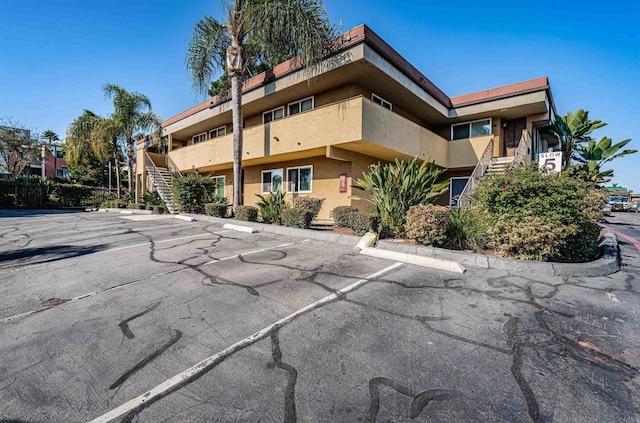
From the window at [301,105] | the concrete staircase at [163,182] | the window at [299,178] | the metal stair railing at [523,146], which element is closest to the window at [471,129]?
the metal stair railing at [523,146]

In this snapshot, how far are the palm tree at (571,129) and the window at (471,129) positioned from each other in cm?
577

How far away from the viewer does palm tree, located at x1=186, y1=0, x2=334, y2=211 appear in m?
10.4

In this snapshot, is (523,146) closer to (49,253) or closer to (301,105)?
(301,105)

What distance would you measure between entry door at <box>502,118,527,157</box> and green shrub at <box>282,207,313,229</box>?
1307 centimetres

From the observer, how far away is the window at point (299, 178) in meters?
14.4

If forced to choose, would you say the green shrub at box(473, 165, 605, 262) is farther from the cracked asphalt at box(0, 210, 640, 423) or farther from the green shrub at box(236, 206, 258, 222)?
the green shrub at box(236, 206, 258, 222)

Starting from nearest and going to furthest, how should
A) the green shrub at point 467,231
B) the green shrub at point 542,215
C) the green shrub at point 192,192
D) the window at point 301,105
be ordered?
1. the green shrub at point 542,215
2. the green shrub at point 467,231
3. the window at point 301,105
4. the green shrub at point 192,192

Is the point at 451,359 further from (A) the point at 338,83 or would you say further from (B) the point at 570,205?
(A) the point at 338,83

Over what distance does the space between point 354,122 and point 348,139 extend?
2.10 ft

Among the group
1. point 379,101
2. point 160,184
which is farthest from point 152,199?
point 379,101

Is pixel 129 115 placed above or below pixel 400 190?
above

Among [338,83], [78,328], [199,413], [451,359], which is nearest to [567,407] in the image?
[451,359]

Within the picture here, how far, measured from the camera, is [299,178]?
14859 millimetres

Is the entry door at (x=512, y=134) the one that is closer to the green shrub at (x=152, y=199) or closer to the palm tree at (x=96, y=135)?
the green shrub at (x=152, y=199)
